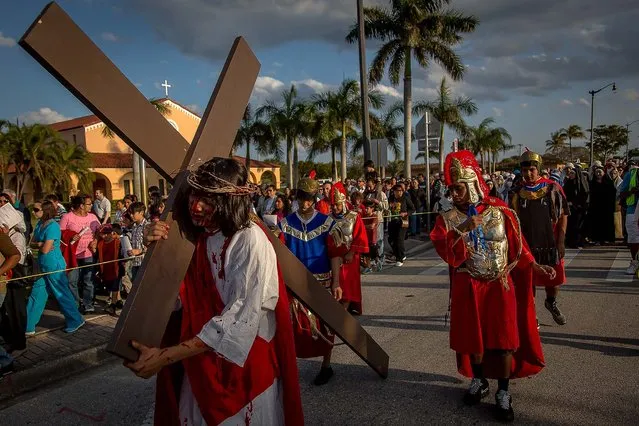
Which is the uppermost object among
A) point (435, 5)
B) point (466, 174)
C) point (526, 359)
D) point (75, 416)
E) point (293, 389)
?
point (435, 5)

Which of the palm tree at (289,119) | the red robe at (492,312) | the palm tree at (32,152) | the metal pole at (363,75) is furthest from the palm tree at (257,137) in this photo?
the red robe at (492,312)

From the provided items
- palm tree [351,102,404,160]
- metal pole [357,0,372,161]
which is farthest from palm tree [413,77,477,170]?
metal pole [357,0,372,161]

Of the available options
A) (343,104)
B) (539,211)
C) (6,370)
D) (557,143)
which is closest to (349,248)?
(539,211)

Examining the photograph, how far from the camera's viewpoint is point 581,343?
5.21 m

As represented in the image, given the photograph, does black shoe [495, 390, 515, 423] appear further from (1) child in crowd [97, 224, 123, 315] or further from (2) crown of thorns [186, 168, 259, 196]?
(1) child in crowd [97, 224, 123, 315]

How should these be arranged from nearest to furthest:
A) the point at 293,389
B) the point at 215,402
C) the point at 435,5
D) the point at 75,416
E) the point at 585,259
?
the point at 215,402 < the point at 293,389 < the point at 75,416 < the point at 585,259 < the point at 435,5

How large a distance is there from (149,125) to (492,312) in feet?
9.60

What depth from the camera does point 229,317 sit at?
5.99 ft

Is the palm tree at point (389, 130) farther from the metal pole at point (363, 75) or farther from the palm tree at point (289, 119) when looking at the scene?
the metal pole at point (363, 75)

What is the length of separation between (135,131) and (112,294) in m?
6.55

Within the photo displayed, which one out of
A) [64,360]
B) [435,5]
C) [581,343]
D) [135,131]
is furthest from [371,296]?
[435,5]

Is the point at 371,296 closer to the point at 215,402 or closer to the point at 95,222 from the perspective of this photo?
the point at 95,222

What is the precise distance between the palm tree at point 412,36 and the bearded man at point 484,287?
2063cm

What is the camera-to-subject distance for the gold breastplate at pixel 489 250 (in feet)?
12.1
